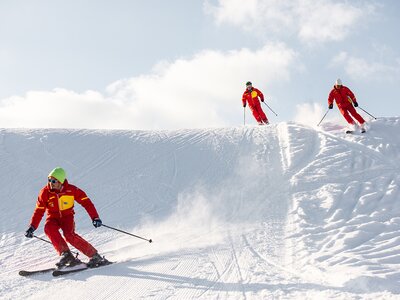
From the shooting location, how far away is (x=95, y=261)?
21.6ft

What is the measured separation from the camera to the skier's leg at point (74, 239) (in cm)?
676

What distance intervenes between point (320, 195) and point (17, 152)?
9.25m

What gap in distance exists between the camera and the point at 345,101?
13.5 metres

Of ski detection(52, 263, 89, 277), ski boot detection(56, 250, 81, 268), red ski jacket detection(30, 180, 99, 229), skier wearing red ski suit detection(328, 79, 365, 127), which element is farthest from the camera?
skier wearing red ski suit detection(328, 79, 365, 127)

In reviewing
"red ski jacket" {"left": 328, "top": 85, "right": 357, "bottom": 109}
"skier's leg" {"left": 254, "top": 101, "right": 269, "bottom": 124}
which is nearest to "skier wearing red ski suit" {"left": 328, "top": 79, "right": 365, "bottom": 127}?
"red ski jacket" {"left": 328, "top": 85, "right": 357, "bottom": 109}

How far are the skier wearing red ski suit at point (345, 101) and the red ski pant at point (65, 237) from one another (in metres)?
9.63

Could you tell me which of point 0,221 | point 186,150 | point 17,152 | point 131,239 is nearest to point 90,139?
point 17,152

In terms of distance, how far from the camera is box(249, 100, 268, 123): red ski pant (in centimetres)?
1680

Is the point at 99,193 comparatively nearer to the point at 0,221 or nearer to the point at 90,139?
the point at 0,221

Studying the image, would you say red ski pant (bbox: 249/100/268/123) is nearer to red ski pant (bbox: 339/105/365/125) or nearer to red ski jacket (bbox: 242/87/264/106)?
red ski jacket (bbox: 242/87/264/106)

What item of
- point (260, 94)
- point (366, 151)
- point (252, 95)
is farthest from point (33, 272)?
point (260, 94)

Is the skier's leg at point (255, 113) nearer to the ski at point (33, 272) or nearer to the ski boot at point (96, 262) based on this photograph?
the ski boot at point (96, 262)

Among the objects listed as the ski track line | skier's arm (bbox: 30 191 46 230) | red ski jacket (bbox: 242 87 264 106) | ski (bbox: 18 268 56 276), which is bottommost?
ski (bbox: 18 268 56 276)

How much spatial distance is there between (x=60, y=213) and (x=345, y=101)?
9888mm
